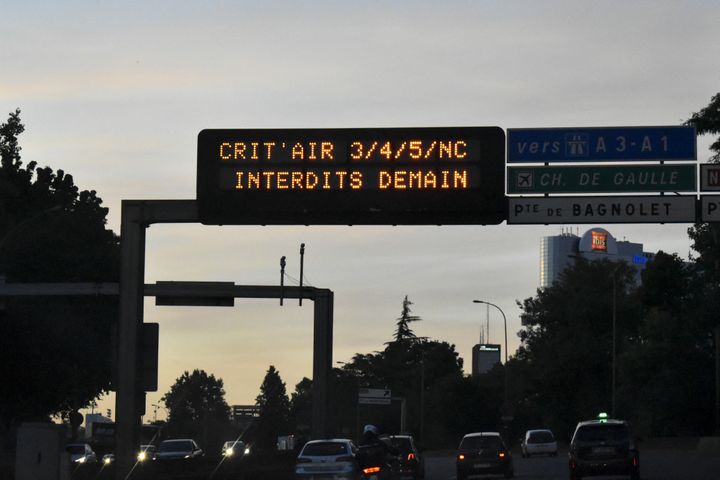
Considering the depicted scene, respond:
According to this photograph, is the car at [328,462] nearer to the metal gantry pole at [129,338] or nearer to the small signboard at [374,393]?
the metal gantry pole at [129,338]

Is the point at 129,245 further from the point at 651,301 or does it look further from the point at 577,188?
the point at 651,301

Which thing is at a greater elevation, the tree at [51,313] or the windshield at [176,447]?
the tree at [51,313]

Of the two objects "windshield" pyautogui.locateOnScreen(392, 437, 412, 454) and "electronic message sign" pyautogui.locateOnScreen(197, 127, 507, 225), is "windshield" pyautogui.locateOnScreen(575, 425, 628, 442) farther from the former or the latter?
"electronic message sign" pyautogui.locateOnScreen(197, 127, 507, 225)

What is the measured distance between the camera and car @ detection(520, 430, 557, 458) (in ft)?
247

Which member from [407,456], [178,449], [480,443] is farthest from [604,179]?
[178,449]

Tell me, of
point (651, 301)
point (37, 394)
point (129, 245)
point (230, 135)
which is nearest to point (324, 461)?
point (129, 245)

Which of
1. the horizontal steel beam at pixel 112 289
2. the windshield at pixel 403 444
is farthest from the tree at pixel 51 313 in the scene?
the windshield at pixel 403 444

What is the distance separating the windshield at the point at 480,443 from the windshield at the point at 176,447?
1666 centimetres

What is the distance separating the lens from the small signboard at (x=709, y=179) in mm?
24344

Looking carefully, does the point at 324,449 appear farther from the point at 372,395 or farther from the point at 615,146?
the point at 372,395

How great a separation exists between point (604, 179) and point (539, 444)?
175 ft

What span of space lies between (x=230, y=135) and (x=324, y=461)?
1169cm

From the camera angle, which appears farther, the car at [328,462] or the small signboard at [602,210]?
the car at [328,462]

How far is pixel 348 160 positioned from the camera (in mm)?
22938
